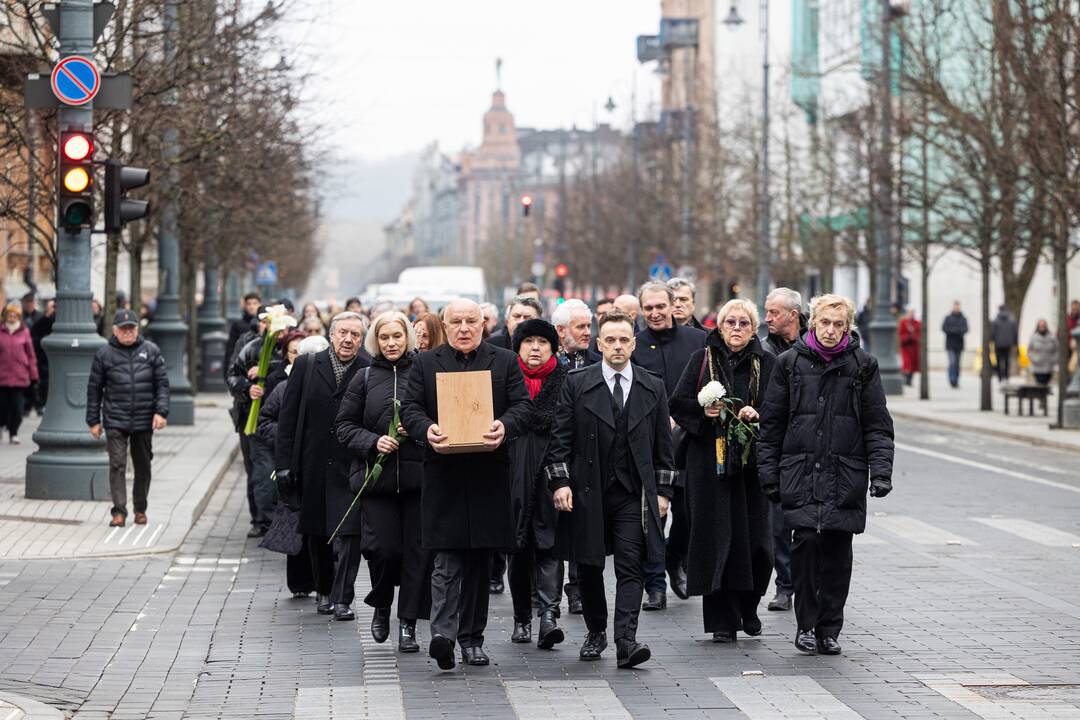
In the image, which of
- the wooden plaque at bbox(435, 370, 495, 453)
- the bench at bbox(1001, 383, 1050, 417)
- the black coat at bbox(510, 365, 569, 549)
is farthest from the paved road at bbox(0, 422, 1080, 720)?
the bench at bbox(1001, 383, 1050, 417)

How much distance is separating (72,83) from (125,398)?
2.83 meters

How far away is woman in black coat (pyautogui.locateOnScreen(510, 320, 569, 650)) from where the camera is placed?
391 inches

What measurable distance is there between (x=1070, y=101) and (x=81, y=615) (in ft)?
62.4

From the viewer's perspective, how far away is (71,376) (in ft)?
57.6

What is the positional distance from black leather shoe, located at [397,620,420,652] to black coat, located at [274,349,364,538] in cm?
118

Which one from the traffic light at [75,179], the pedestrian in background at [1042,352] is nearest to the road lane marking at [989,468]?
the traffic light at [75,179]

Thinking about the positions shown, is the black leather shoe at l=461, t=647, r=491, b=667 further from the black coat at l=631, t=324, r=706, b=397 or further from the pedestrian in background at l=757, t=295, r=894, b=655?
the black coat at l=631, t=324, r=706, b=397

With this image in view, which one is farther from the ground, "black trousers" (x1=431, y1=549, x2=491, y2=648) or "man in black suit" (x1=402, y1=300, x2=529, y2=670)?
"man in black suit" (x1=402, y1=300, x2=529, y2=670)

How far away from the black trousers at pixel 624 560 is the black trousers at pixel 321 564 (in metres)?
2.34

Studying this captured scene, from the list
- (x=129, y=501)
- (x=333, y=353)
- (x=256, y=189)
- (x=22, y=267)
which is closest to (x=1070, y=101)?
(x=256, y=189)

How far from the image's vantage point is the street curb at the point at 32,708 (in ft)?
26.8

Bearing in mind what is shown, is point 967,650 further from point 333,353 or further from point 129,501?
point 129,501

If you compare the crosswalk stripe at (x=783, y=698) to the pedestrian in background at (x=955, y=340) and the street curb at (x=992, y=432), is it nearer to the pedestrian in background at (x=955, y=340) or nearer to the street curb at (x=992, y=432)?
the street curb at (x=992, y=432)

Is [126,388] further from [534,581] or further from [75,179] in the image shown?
[534,581]
